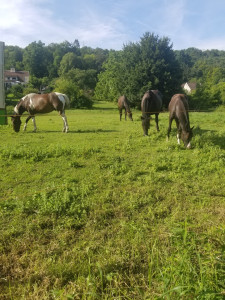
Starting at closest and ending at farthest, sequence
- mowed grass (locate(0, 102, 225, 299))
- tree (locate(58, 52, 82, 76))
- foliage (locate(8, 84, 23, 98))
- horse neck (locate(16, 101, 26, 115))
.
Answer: mowed grass (locate(0, 102, 225, 299)) → horse neck (locate(16, 101, 26, 115)) → foliage (locate(8, 84, 23, 98)) → tree (locate(58, 52, 82, 76))

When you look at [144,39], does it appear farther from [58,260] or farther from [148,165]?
[58,260]

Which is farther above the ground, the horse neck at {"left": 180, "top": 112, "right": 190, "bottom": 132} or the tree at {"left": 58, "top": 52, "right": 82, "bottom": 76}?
the tree at {"left": 58, "top": 52, "right": 82, "bottom": 76}

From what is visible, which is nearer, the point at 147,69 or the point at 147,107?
the point at 147,107

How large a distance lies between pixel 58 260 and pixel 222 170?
170 inches

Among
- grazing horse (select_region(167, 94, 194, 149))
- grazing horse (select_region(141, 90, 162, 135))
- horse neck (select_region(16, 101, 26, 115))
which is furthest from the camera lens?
horse neck (select_region(16, 101, 26, 115))

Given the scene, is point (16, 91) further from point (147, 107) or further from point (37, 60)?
point (147, 107)

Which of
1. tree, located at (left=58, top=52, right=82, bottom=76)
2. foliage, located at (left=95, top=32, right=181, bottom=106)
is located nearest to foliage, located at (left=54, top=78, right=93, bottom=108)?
foliage, located at (left=95, top=32, right=181, bottom=106)

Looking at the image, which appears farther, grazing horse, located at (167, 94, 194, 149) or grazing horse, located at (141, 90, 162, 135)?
grazing horse, located at (141, 90, 162, 135)

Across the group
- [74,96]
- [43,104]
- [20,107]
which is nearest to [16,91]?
[74,96]

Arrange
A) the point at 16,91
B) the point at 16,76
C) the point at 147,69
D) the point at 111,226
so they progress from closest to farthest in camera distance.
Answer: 1. the point at 111,226
2. the point at 147,69
3. the point at 16,91
4. the point at 16,76

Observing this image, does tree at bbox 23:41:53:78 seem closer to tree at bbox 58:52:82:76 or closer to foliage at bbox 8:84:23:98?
tree at bbox 58:52:82:76

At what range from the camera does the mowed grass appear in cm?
186

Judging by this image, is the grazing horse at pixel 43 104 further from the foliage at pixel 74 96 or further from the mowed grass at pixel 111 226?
the foliage at pixel 74 96

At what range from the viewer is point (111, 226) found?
9.54 feet
